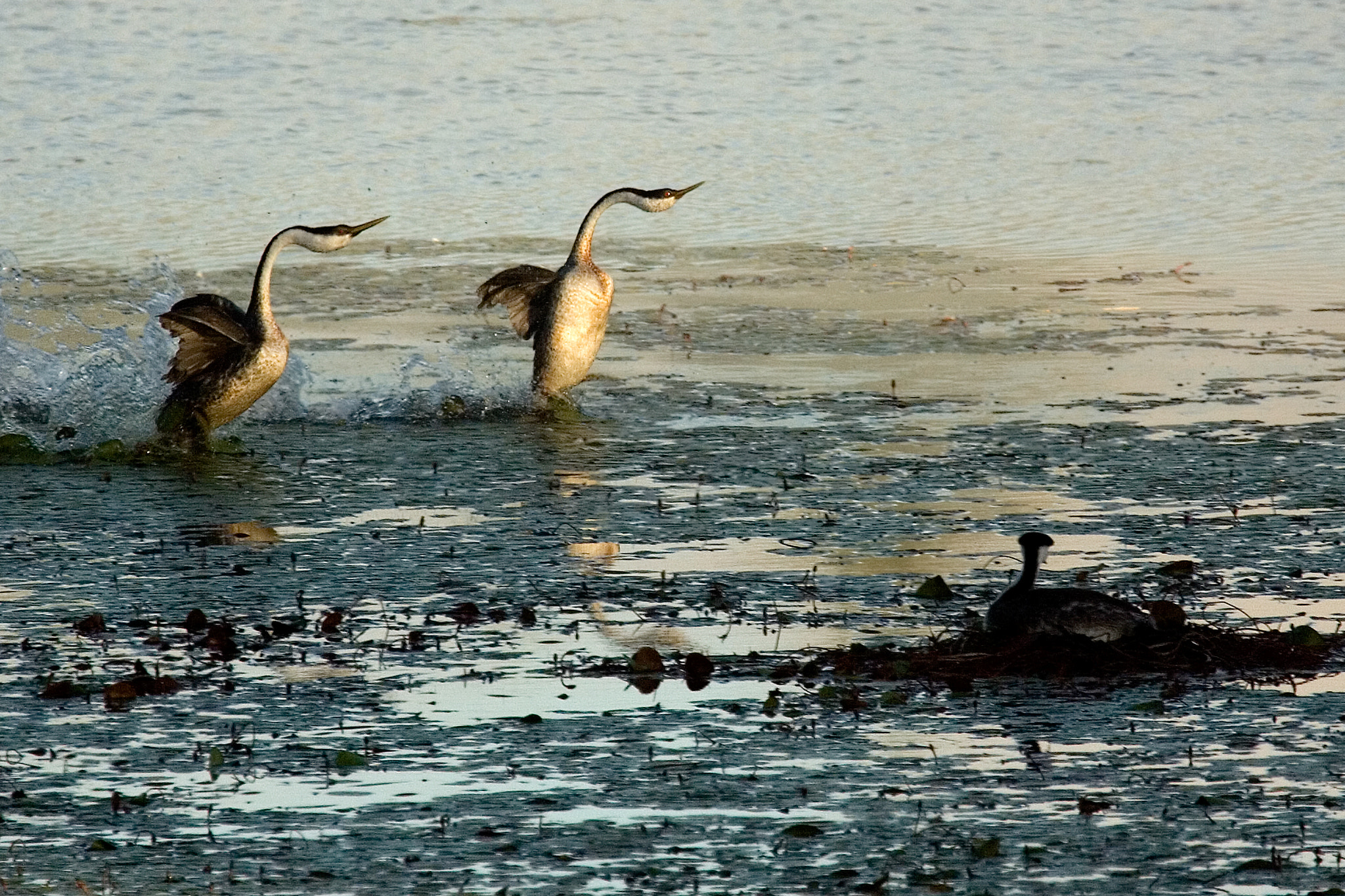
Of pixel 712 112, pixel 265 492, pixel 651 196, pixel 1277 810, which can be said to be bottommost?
pixel 1277 810

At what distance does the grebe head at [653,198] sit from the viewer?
1334cm

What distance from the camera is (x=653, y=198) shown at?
1349 centimetres

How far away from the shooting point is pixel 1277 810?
6281 mm

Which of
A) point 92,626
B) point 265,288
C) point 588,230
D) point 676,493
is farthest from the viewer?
point 588,230

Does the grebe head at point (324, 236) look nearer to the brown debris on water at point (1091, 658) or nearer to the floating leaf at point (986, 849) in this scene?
the brown debris on water at point (1091, 658)

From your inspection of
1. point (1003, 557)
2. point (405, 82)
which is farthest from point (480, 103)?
point (1003, 557)

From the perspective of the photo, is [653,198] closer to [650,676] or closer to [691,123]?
[650,676]

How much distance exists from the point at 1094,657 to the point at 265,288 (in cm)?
545

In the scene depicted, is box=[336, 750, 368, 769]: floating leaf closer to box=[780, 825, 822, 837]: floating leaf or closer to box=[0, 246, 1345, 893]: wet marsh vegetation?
box=[0, 246, 1345, 893]: wet marsh vegetation

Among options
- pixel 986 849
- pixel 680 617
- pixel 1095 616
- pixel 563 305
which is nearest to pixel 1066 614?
pixel 1095 616

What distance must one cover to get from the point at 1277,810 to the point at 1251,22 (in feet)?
94.9

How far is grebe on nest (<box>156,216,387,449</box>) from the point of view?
11.8 metres

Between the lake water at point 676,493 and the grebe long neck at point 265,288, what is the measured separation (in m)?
0.63

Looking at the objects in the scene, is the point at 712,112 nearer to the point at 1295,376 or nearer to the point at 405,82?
the point at 405,82
